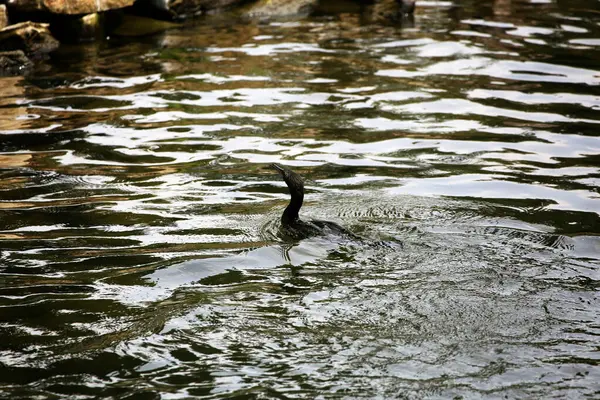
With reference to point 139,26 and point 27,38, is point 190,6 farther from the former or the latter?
point 27,38

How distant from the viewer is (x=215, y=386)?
458cm

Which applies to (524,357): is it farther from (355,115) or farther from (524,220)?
(355,115)

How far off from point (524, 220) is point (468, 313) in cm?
250

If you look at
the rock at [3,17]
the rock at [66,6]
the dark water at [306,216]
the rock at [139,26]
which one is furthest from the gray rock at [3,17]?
the rock at [139,26]

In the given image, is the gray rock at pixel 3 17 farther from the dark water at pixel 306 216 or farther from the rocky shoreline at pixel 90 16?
the dark water at pixel 306 216

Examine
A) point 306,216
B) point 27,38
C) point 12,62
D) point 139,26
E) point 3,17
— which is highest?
point 3,17

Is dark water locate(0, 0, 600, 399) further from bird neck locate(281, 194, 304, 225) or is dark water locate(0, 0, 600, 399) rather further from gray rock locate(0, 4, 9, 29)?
gray rock locate(0, 4, 9, 29)

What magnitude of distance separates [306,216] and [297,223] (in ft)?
1.72

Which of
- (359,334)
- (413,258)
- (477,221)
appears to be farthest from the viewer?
(477,221)

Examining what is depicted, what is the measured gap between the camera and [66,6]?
596 inches

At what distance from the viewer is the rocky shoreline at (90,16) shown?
1437 centimetres

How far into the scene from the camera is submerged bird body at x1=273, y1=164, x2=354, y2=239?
22.9 feet

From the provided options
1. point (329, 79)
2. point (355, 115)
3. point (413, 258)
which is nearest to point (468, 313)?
point (413, 258)

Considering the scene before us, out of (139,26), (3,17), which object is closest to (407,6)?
(139,26)
